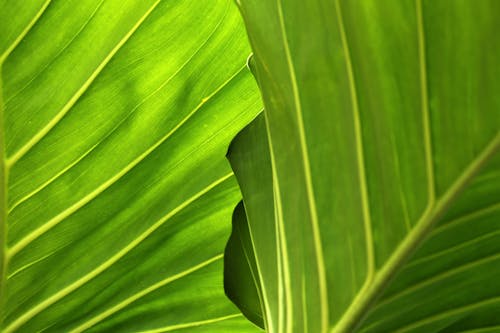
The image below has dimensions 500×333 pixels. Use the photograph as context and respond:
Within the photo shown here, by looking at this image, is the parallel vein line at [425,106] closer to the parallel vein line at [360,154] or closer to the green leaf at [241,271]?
the parallel vein line at [360,154]

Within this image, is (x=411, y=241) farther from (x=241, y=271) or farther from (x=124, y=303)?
(x=124, y=303)

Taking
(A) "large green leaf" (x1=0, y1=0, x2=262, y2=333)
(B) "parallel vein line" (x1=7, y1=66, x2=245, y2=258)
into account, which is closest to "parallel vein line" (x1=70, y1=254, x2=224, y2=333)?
(A) "large green leaf" (x1=0, y1=0, x2=262, y2=333)

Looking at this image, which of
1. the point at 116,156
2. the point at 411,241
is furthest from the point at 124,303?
the point at 411,241

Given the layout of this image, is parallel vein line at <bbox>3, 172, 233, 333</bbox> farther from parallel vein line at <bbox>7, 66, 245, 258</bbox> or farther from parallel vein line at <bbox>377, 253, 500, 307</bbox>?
parallel vein line at <bbox>377, 253, 500, 307</bbox>

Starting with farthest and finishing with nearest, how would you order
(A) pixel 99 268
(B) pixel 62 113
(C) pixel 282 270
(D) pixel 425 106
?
(A) pixel 99 268, (B) pixel 62 113, (C) pixel 282 270, (D) pixel 425 106

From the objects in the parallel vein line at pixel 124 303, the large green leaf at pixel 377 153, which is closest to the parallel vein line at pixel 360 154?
the large green leaf at pixel 377 153

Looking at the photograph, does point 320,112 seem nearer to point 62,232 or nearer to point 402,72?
point 402,72
